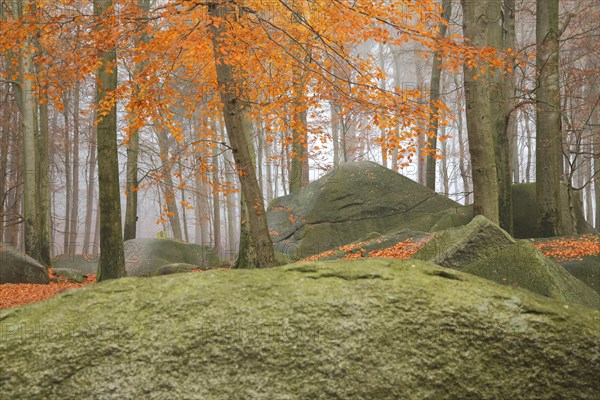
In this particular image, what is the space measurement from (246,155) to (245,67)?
1.87 meters

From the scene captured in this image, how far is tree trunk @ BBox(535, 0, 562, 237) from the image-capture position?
9.70 m

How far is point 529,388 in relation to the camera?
2.28 metres

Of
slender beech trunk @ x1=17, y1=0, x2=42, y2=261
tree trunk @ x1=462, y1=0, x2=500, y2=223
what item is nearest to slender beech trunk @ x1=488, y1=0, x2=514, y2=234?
tree trunk @ x1=462, y1=0, x2=500, y2=223

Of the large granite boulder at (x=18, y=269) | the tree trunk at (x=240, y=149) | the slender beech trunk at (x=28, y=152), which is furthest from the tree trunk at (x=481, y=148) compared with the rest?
the slender beech trunk at (x=28, y=152)

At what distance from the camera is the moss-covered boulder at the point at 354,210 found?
13.2 m

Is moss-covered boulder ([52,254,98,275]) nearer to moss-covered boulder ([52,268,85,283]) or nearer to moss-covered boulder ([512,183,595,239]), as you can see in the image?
moss-covered boulder ([52,268,85,283])

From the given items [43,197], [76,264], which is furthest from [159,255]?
[76,264]

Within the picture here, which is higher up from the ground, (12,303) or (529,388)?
(529,388)

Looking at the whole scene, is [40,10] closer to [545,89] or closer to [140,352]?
[140,352]

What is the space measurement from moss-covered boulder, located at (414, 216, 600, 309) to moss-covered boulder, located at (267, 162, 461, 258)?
7.69 metres

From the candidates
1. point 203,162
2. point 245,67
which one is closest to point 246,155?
point 203,162

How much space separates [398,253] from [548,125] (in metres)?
4.06

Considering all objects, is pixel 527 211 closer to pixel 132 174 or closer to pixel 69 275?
pixel 132 174

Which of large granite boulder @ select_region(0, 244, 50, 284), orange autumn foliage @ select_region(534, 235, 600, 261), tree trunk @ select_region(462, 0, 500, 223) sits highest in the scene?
tree trunk @ select_region(462, 0, 500, 223)
